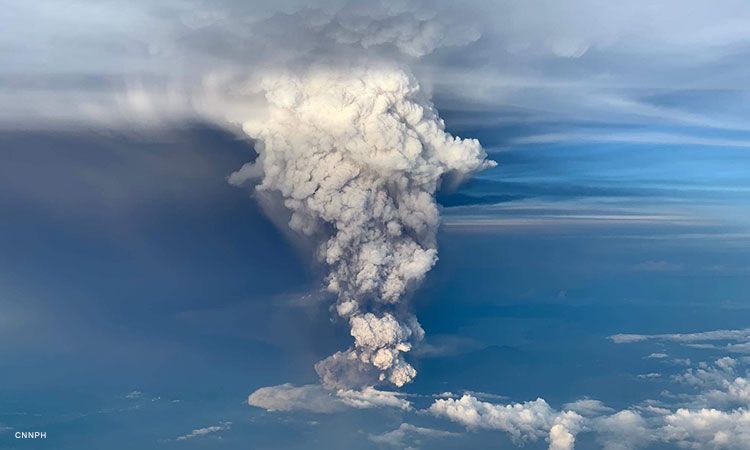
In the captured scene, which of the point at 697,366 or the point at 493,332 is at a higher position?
the point at 493,332

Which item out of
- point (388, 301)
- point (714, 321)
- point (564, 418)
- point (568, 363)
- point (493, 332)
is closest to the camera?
point (388, 301)

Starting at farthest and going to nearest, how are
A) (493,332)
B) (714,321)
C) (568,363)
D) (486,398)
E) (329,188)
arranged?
(714,321), (493,332), (568,363), (486,398), (329,188)

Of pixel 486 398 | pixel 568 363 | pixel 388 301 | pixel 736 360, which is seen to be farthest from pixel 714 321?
pixel 388 301

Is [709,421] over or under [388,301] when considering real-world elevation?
under

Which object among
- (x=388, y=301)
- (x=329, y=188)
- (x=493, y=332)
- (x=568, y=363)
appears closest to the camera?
(x=329, y=188)

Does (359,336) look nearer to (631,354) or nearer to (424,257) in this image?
(424,257)

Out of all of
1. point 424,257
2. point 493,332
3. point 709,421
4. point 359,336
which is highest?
point 493,332

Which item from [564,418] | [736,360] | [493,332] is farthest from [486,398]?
[736,360]

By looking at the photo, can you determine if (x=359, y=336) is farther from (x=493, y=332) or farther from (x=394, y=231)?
(x=493, y=332)

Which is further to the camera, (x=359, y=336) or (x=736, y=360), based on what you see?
(x=736, y=360)
